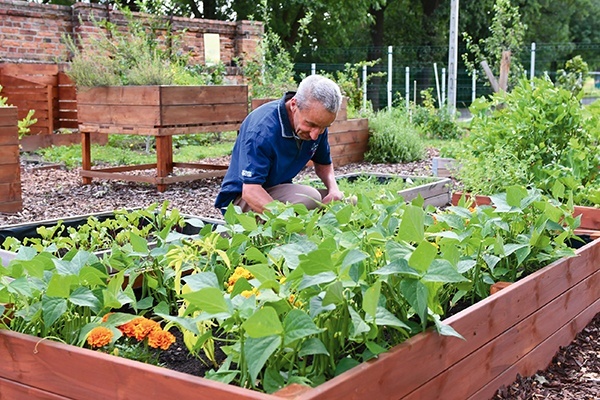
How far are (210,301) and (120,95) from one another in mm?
6203

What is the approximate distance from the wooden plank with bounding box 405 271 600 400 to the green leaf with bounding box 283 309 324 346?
428 mm

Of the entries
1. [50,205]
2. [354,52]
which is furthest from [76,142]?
[354,52]

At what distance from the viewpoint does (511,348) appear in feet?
8.16

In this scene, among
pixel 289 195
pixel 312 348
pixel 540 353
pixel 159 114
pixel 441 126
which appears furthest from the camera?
pixel 441 126

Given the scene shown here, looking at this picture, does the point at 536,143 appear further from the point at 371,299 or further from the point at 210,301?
the point at 210,301

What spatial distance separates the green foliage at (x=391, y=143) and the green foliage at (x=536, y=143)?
168 inches

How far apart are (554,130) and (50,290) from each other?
4.12m

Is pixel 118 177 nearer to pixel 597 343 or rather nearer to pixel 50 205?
pixel 50 205

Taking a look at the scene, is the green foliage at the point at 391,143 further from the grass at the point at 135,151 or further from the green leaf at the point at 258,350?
the green leaf at the point at 258,350

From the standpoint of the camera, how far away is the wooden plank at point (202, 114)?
7371mm

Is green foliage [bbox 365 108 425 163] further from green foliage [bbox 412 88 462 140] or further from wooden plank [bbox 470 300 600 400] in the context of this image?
wooden plank [bbox 470 300 600 400]

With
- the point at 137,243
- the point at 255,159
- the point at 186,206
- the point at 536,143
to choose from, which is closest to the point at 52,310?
the point at 137,243

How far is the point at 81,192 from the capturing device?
296 inches

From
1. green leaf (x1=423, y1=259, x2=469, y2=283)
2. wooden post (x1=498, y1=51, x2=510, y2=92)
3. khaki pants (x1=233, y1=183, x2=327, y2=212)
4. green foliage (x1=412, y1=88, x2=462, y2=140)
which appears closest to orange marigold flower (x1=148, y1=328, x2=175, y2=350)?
green leaf (x1=423, y1=259, x2=469, y2=283)
